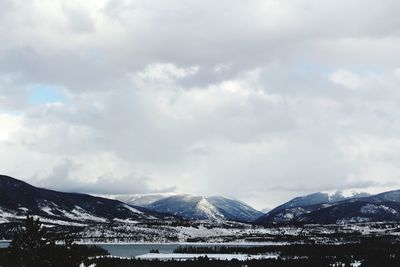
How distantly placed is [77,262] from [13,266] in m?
7.94

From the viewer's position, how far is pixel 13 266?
226ft

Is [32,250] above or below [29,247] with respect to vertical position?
below

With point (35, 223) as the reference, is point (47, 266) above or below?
below

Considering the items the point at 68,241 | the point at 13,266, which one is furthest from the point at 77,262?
the point at 13,266

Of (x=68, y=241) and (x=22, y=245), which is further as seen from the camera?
(x=68, y=241)

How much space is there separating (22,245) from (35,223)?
300cm

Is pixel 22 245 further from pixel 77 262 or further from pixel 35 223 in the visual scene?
pixel 77 262

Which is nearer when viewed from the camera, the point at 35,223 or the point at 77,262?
the point at 35,223

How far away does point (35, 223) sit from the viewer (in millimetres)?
67938

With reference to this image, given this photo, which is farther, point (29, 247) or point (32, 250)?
point (32, 250)

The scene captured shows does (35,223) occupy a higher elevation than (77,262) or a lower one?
higher

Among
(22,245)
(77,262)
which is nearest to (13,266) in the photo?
(22,245)

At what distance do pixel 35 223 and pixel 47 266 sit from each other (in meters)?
5.42

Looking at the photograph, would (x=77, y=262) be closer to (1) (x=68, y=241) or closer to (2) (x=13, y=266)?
(1) (x=68, y=241)
